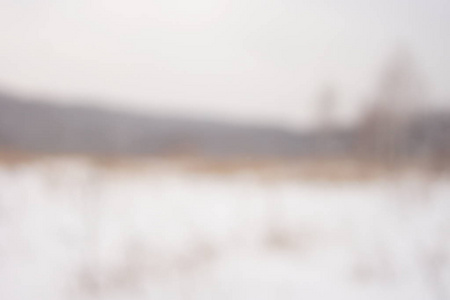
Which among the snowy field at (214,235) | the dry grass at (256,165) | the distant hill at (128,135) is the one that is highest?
the distant hill at (128,135)

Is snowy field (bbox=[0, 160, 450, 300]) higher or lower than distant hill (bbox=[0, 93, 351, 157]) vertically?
lower

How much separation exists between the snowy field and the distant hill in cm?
6

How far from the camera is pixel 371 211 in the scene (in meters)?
1.14

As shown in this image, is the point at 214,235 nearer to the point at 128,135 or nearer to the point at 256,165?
the point at 256,165

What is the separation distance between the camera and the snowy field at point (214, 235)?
1082mm

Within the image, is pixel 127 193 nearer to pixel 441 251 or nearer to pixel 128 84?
pixel 128 84

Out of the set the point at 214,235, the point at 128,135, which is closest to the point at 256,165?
the point at 214,235

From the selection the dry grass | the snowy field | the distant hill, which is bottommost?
the snowy field

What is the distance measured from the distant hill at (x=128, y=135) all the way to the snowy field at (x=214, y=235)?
6 centimetres

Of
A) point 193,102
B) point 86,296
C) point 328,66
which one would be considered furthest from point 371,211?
point 86,296

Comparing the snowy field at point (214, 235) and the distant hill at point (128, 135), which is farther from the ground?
the distant hill at point (128, 135)

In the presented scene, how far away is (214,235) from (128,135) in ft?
1.23

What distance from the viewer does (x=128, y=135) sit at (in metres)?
1.07

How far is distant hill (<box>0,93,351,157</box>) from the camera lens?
106 centimetres
